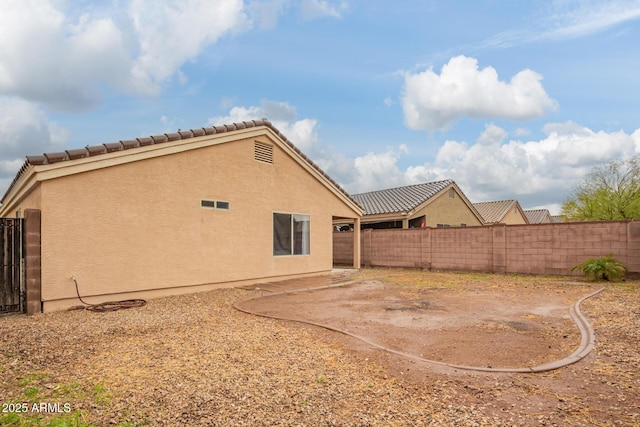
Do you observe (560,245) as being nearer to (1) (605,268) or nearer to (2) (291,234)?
(1) (605,268)

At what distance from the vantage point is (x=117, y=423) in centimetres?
325

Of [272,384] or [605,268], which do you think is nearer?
[272,384]

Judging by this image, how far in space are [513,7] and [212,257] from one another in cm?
1072

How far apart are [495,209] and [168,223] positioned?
30.1 metres

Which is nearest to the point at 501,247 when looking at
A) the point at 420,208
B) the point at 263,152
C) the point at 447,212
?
the point at 420,208

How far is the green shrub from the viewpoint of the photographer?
481 inches

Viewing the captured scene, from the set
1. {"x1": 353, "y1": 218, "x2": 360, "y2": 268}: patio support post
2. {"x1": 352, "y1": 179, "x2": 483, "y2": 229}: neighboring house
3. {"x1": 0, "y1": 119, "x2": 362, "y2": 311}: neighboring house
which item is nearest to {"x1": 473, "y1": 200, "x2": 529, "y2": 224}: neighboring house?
{"x1": 352, "y1": 179, "x2": 483, "y2": 229}: neighboring house

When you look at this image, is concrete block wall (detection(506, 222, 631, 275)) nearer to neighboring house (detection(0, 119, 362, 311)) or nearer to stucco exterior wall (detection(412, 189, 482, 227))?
stucco exterior wall (detection(412, 189, 482, 227))

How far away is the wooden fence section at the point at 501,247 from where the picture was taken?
12.9 metres

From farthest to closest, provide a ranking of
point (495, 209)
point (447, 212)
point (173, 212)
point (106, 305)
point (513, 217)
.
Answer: point (513, 217)
point (495, 209)
point (447, 212)
point (173, 212)
point (106, 305)

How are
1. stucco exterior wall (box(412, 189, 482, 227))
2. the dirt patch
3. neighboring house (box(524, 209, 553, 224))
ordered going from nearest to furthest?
the dirt patch → stucco exterior wall (box(412, 189, 482, 227)) → neighboring house (box(524, 209, 553, 224))

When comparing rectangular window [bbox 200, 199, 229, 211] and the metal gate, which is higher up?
rectangular window [bbox 200, 199, 229, 211]

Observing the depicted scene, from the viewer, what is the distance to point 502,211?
3198 centimetres

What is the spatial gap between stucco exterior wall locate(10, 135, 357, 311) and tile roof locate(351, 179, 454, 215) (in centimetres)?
930
